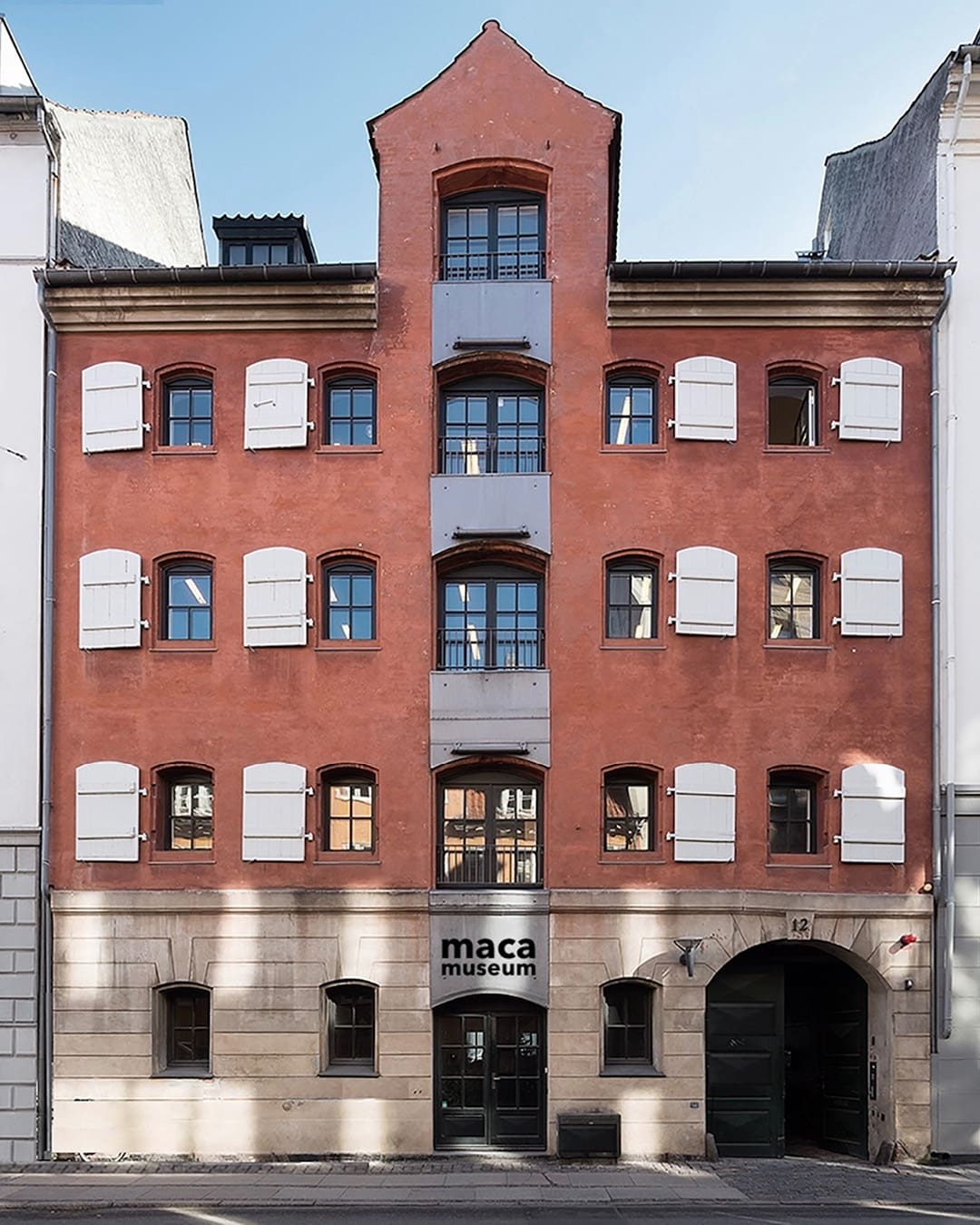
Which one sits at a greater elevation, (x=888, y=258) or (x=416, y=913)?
(x=888, y=258)

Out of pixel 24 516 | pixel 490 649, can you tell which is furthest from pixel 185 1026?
pixel 24 516

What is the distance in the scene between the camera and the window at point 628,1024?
78.5 feet

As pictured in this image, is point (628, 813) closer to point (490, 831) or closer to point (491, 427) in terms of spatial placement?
point (490, 831)

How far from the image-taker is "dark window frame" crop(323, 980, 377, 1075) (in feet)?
78.5

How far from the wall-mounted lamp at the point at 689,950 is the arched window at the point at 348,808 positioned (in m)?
6.42

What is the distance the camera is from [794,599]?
24.8m

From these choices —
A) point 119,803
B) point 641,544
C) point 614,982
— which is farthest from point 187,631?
point 614,982

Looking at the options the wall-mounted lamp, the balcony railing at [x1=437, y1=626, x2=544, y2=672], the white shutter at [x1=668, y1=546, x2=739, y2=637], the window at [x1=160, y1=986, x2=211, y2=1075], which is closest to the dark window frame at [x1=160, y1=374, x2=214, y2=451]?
the balcony railing at [x1=437, y1=626, x2=544, y2=672]

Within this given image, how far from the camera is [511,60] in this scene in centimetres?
2536

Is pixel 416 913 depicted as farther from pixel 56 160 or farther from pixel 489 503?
pixel 56 160

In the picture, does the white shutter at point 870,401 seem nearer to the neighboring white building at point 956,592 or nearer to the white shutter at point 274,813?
the neighboring white building at point 956,592

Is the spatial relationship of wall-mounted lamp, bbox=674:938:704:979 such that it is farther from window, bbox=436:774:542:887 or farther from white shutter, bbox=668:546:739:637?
white shutter, bbox=668:546:739:637

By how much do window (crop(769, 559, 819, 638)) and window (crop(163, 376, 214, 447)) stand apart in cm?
1223

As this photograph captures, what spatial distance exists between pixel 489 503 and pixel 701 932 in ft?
31.4
